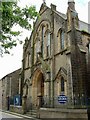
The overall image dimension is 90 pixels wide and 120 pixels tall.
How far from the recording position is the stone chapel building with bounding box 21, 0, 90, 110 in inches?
835

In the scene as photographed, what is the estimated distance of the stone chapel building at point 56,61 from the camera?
21.2m

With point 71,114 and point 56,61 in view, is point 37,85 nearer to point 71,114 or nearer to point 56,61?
point 56,61

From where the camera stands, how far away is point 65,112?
18.7m

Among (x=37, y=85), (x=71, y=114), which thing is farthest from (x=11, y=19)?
(x=37, y=85)

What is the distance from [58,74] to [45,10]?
11029 millimetres

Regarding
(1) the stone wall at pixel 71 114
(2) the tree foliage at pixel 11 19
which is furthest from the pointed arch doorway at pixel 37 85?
(2) the tree foliage at pixel 11 19

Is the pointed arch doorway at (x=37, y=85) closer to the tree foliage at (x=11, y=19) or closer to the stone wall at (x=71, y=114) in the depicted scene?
the stone wall at (x=71, y=114)

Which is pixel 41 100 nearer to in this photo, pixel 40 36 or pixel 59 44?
pixel 59 44

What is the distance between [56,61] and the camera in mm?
25719

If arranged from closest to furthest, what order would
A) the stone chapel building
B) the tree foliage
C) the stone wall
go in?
the tree foliage, the stone wall, the stone chapel building

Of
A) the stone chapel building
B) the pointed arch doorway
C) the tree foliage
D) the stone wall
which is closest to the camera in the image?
the tree foliage

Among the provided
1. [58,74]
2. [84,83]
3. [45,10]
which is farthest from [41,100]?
[45,10]

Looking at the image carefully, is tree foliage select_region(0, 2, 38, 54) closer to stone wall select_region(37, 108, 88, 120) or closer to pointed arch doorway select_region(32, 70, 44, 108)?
stone wall select_region(37, 108, 88, 120)

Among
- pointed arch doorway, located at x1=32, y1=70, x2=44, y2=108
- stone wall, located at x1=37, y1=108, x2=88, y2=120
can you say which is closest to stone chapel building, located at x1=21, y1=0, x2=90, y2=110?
pointed arch doorway, located at x1=32, y1=70, x2=44, y2=108
